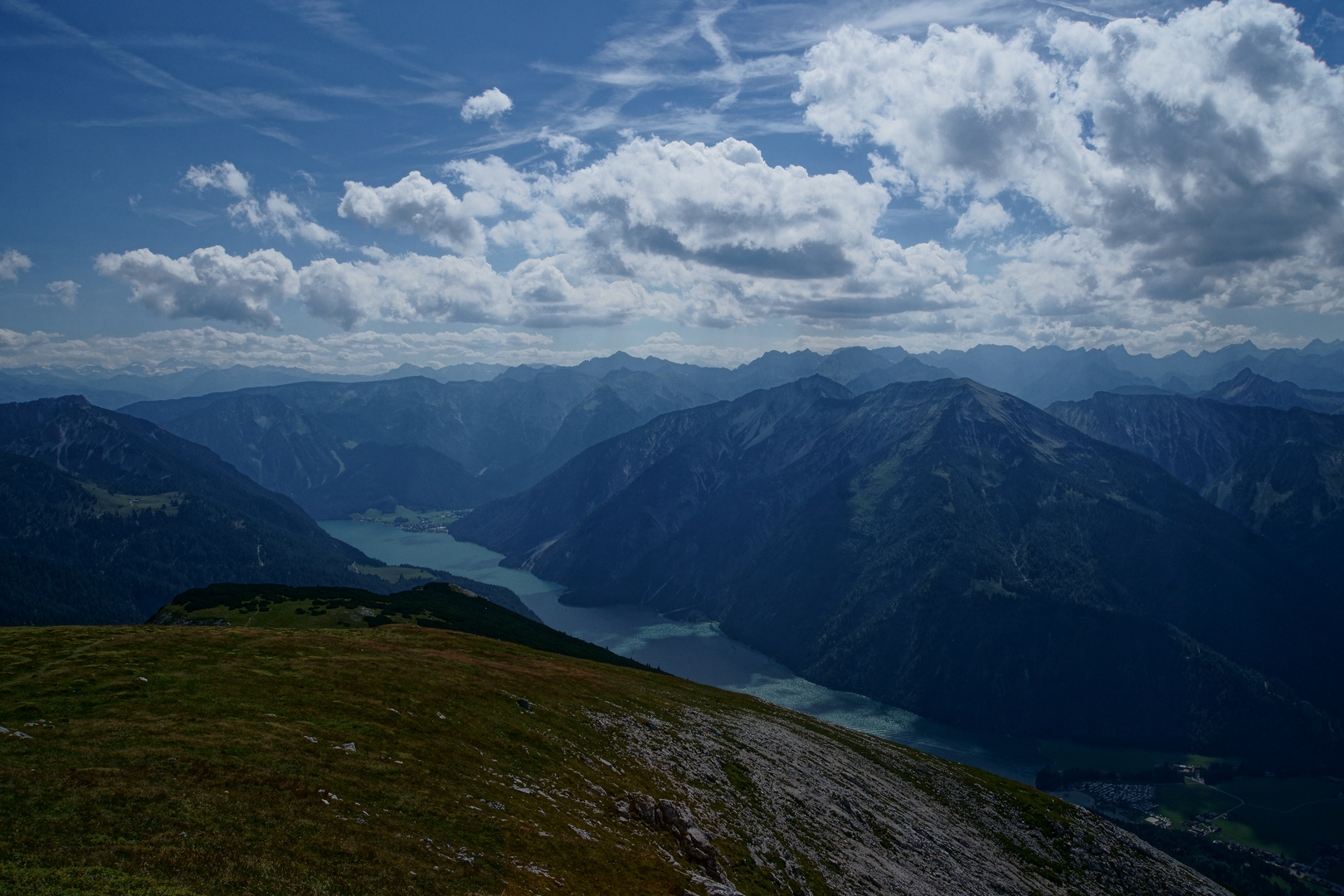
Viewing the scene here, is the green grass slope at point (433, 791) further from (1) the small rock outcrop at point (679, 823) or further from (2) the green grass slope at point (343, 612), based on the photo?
(2) the green grass slope at point (343, 612)

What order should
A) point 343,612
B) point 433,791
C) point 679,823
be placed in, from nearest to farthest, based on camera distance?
point 433,791
point 679,823
point 343,612

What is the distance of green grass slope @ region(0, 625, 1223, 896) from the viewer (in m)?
28.7

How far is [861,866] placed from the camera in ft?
185

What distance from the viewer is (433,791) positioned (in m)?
40.4

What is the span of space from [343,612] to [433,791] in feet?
268

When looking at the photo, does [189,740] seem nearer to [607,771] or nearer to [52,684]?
[52,684]

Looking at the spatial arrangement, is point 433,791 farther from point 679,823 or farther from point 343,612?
point 343,612

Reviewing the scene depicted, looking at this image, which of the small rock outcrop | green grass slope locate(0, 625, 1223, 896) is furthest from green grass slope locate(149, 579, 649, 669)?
the small rock outcrop

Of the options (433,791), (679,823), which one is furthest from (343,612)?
(679,823)

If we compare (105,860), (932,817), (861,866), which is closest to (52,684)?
(105,860)

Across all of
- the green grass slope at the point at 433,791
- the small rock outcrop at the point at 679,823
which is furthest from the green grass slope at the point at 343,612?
the small rock outcrop at the point at 679,823

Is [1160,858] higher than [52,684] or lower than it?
lower

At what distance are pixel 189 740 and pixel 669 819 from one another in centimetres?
3139

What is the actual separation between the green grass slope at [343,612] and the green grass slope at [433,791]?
86.0ft
